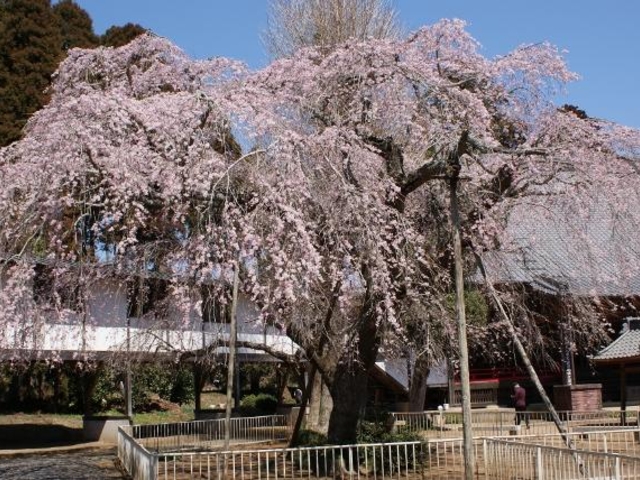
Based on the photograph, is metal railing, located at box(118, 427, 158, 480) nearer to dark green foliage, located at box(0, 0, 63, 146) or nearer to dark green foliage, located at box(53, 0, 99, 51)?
dark green foliage, located at box(0, 0, 63, 146)

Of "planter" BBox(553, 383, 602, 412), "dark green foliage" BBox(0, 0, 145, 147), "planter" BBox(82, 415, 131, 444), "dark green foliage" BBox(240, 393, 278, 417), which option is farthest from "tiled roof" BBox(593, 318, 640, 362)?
"dark green foliage" BBox(0, 0, 145, 147)

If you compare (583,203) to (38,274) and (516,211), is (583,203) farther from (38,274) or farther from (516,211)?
(38,274)

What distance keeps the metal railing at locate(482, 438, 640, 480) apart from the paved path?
759 cm

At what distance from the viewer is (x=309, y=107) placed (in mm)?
13672

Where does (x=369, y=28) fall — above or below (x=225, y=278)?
above

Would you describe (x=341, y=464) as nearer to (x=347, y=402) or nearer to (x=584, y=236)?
(x=347, y=402)

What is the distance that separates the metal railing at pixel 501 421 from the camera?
843 inches

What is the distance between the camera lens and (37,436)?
93.2ft

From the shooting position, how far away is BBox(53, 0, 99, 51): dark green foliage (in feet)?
94.2

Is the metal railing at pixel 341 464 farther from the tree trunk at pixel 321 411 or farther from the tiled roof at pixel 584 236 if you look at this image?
the tree trunk at pixel 321 411

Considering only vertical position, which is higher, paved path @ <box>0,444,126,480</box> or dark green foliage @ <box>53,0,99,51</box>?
A: dark green foliage @ <box>53,0,99,51</box>

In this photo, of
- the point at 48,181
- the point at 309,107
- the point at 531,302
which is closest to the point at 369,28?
the point at 531,302

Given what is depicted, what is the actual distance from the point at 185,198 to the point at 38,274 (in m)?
4.05

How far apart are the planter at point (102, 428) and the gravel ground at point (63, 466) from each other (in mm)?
3107
